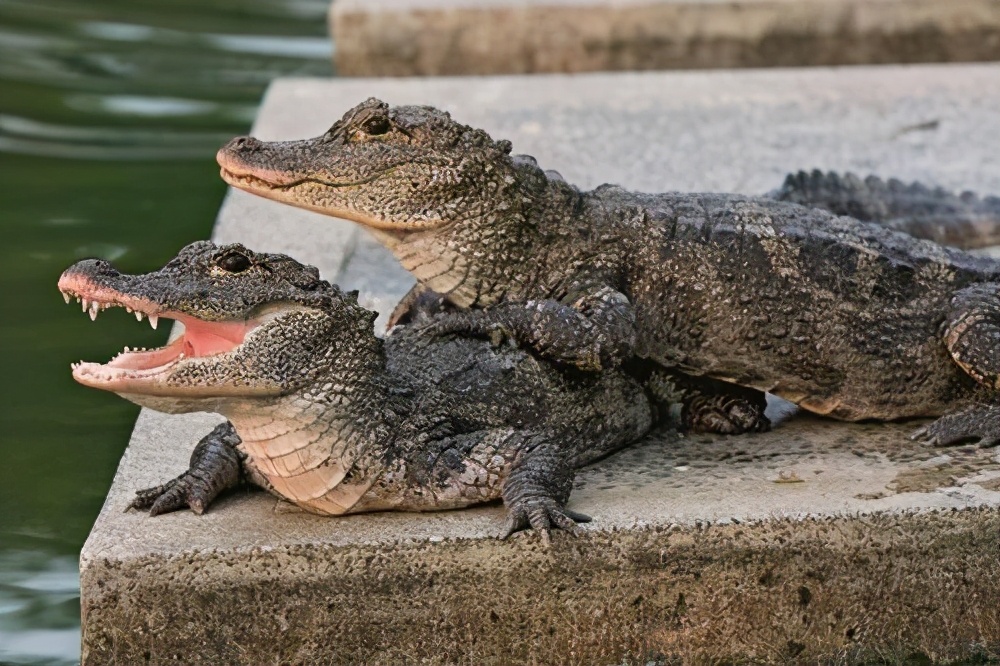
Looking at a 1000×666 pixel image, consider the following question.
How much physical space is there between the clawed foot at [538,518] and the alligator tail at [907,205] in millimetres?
2836

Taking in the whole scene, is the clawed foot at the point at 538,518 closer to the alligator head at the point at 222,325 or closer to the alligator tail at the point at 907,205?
the alligator head at the point at 222,325

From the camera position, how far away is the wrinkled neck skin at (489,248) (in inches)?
209

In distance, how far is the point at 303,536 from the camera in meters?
4.57

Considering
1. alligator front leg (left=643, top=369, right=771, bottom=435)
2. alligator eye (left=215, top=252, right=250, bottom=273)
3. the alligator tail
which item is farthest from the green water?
the alligator tail

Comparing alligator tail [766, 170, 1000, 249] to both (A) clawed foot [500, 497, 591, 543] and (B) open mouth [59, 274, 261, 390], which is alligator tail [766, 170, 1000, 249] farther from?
(B) open mouth [59, 274, 261, 390]

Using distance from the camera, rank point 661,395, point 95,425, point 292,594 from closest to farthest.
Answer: point 292,594, point 661,395, point 95,425

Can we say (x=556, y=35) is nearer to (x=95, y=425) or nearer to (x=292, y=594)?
(x=95, y=425)

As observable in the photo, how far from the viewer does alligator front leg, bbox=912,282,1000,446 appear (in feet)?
17.1

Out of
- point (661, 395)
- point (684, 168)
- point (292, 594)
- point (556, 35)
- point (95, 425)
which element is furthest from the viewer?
point (556, 35)

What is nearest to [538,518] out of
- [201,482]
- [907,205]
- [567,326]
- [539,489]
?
[539,489]

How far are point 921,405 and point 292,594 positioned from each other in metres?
2.09

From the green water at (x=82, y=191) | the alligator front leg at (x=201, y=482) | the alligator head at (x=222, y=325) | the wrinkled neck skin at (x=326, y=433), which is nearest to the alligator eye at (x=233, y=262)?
the alligator head at (x=222, y=325)

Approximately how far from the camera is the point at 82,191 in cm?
960

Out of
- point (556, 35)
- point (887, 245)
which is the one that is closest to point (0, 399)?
point (887, 245)
